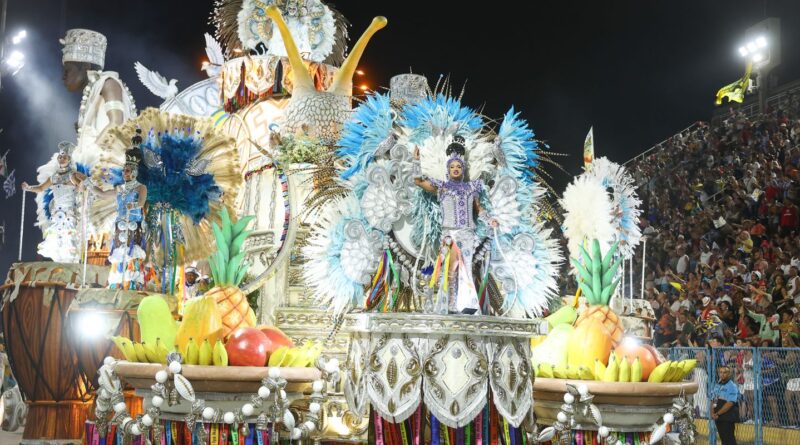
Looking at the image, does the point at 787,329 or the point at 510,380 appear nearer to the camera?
the point at 510,380

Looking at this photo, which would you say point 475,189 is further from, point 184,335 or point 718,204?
point 718,204

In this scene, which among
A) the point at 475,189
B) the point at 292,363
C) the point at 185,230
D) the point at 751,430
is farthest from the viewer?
the point at 751,430

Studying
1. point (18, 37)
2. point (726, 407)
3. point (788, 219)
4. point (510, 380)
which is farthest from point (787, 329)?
point (18, 37)

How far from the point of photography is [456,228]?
14.7 ft

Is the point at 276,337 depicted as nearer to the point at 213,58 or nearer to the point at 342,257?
the point at 342,257

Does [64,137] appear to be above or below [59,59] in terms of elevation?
below

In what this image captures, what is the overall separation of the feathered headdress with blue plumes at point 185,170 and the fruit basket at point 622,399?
264 centimetres

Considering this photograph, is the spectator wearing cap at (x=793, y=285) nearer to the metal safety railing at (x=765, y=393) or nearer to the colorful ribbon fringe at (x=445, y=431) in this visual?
the metal safety railing at (x=765, y=393)

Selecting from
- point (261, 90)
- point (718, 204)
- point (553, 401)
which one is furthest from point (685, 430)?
point (718, 204)

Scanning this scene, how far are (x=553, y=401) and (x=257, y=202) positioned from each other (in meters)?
3.81

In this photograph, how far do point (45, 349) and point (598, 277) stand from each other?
12.3 ft

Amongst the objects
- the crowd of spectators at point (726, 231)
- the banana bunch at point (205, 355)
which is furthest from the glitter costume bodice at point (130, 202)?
the crowd of spectators at point (726, 231)

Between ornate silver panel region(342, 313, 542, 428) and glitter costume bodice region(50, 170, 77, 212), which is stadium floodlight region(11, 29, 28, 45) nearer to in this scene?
glitter costume bodice region(50, 170, 77, 212)

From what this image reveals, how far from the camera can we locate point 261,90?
7891 mm
